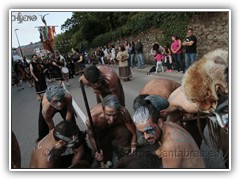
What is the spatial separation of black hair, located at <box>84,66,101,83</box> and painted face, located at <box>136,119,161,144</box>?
67 cm

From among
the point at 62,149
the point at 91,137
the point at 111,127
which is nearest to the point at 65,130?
the point at 62,149

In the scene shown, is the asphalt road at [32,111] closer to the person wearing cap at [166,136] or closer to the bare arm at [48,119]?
the bare arm at [48,119]

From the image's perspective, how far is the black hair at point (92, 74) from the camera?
8.85ft

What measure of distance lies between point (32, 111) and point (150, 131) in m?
1.14

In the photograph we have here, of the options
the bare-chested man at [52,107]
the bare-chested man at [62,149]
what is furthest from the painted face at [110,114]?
the bare-chested man at [52,107]

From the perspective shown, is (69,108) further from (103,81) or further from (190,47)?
(190,47)

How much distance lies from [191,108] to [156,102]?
355 mm

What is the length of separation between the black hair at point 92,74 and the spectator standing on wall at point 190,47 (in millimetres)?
789

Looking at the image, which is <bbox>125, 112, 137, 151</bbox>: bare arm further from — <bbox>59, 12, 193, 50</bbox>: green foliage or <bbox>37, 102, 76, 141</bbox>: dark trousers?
<bbox>59, 12, 193, 50</bbox>: green foliage

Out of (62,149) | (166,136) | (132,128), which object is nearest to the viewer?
(166,136)

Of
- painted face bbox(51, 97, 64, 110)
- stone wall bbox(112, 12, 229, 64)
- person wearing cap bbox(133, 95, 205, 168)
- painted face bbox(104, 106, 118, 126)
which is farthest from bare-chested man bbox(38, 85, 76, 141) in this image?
stone wall bbox(112, 12, 229, 64)

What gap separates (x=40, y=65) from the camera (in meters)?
2.76

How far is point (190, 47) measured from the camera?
2.79 metres
